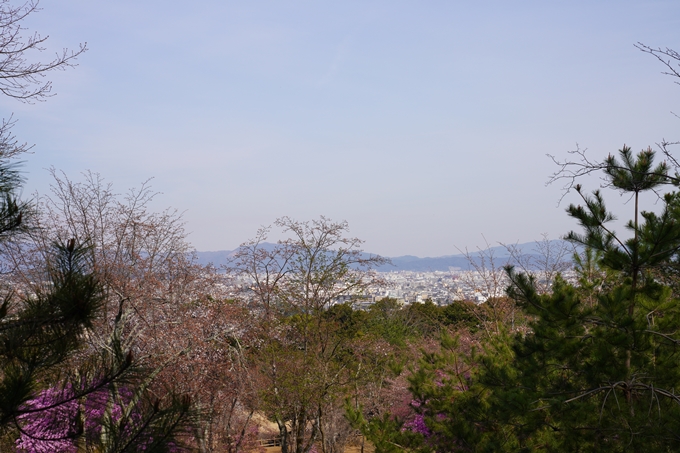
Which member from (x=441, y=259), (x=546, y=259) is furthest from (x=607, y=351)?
(x=441, y=259)

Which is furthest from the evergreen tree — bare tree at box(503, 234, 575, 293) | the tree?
bare tree at box(503, 234, 575, 293)

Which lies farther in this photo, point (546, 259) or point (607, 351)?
point (546, 259)

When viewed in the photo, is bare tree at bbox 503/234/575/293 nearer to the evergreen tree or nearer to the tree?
the tree

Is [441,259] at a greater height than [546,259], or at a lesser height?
lesser

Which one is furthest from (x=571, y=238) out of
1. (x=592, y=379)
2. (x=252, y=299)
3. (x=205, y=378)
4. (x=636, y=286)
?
(x=252, y=299)

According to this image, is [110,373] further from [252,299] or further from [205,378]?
[252,299]

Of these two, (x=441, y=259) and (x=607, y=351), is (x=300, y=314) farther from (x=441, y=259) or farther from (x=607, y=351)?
(x=441, y=259)

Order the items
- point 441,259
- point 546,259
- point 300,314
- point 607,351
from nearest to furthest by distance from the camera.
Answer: point 607,351
point 300,314
point 546,259
point 441,259

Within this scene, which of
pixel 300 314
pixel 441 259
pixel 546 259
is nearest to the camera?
pixel 300 314

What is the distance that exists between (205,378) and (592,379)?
645 centimetres

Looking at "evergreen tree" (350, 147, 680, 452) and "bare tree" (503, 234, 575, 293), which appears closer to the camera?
"evergreen tree" (350, 147, 680, 452)

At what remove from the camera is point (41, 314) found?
2564 millimetres

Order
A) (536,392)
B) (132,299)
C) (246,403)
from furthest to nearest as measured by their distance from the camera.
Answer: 1. (246,403)
2. (132,299)
3. (536,392)

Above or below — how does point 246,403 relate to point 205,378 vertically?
below
